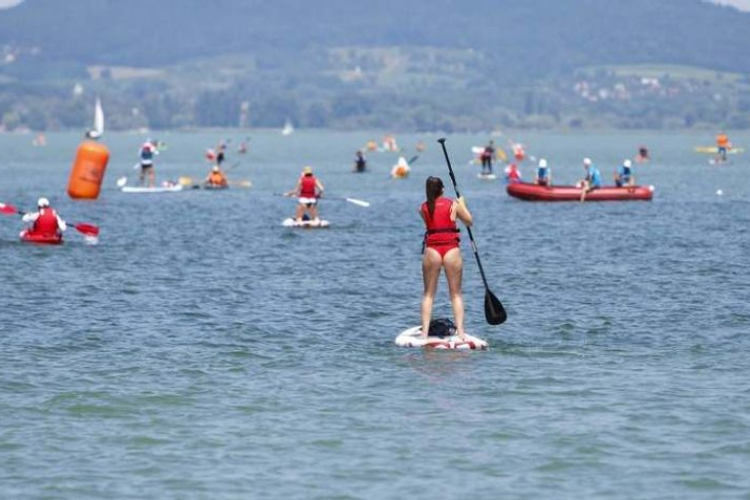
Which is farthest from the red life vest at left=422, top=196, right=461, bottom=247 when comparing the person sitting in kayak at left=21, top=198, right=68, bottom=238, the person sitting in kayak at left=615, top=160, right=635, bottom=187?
the person sitting in kayak at left=615, top=160, right=635, bottom=187

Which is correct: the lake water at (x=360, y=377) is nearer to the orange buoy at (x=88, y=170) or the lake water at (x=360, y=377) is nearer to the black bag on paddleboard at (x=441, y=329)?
the black bag on paddleboard at (x=441, y=329)

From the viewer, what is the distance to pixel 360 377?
2208 cm

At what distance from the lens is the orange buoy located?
63.7 m

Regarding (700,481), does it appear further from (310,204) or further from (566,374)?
(310,204)

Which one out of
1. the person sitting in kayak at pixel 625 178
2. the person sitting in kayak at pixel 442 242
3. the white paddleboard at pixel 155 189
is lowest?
the white paddleboard at pixel 155 189

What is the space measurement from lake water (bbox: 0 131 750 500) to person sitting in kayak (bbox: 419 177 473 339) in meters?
0.89

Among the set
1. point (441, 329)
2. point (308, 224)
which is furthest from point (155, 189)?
point (441, 329)

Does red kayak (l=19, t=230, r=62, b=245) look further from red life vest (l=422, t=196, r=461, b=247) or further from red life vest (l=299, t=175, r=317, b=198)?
red life vest (l=422, t=196, r=461, b=247)

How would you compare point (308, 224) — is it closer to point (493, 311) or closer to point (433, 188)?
point (493, 311)

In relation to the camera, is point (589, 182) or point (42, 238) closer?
point (42, 238)

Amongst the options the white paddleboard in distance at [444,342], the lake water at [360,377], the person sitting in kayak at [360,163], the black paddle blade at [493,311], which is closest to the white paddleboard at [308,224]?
the lake water at [360,377]

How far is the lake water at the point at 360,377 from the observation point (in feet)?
56.4

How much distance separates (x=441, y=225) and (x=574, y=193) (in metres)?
41.5

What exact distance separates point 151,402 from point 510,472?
5103 mm
